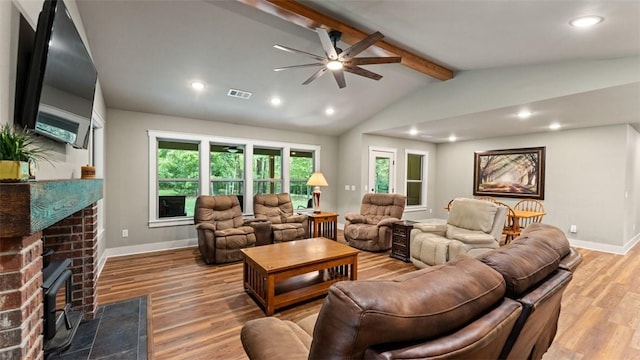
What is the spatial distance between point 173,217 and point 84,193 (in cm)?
335

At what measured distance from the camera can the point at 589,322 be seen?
8.27ft

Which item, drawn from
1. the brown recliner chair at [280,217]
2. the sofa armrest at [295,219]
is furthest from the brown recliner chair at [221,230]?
the sofa armrest at [295,219]

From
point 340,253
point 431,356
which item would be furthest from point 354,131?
point 431,356

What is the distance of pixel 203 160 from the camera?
513cm

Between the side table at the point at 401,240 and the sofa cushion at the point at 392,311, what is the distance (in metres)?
3.53

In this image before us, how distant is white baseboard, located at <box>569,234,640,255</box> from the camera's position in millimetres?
4785

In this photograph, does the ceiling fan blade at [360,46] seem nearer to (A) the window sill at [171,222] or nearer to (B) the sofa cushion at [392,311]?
(B) the sofa cushion at [392,311]

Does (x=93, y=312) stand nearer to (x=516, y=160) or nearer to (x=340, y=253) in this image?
(x=340, y=253)

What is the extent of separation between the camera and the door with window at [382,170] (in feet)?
21.5

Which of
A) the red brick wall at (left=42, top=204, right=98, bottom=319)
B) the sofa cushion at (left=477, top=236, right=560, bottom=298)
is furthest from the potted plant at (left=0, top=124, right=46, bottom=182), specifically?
the sofa cushion at (left=477, top=236, right=560, bottom=298)

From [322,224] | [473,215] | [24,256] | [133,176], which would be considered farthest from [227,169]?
[24,256]

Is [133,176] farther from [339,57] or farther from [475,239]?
[475,239]

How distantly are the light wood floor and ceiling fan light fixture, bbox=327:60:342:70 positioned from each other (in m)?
2.53

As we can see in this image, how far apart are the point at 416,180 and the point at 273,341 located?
7139 millimetres
